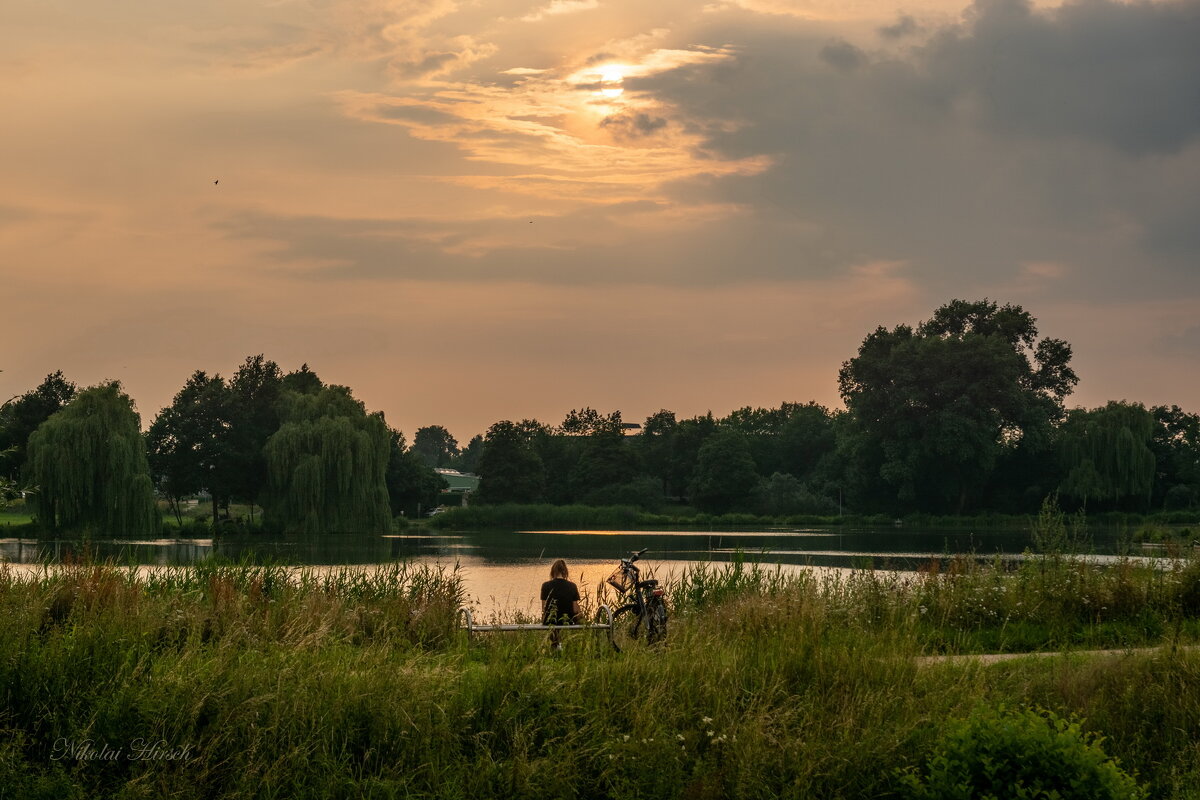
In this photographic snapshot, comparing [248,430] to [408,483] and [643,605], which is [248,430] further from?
[643,605]

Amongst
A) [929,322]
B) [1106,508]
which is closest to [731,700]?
[1106,508]

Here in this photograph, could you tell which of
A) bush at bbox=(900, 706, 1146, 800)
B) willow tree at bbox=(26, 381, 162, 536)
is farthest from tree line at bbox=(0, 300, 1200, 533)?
bush at bbox=(900, 706, 1146, 800)

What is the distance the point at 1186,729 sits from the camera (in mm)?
9945

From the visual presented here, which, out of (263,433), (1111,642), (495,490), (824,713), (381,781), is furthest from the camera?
(495,490)

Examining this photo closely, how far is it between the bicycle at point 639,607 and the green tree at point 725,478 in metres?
79.6

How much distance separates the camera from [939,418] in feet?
253

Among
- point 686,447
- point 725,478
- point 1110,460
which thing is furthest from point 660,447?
point 1110,460

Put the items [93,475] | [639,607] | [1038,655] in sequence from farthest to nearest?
1. [93,475]
2. [639,607]
3. [1038,655]

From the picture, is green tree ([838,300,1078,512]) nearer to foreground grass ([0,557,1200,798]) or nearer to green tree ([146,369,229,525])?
green tree ([146,369,229,525])

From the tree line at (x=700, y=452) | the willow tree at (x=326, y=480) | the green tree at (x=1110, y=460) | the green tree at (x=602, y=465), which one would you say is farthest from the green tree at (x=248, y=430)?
the green tree at (x=1110, y=460)

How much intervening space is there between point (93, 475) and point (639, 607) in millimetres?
46986

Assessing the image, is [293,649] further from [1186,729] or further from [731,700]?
[1186,729]

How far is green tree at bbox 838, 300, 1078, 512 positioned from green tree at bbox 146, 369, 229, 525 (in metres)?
44.4

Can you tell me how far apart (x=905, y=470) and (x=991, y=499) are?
873 cm
